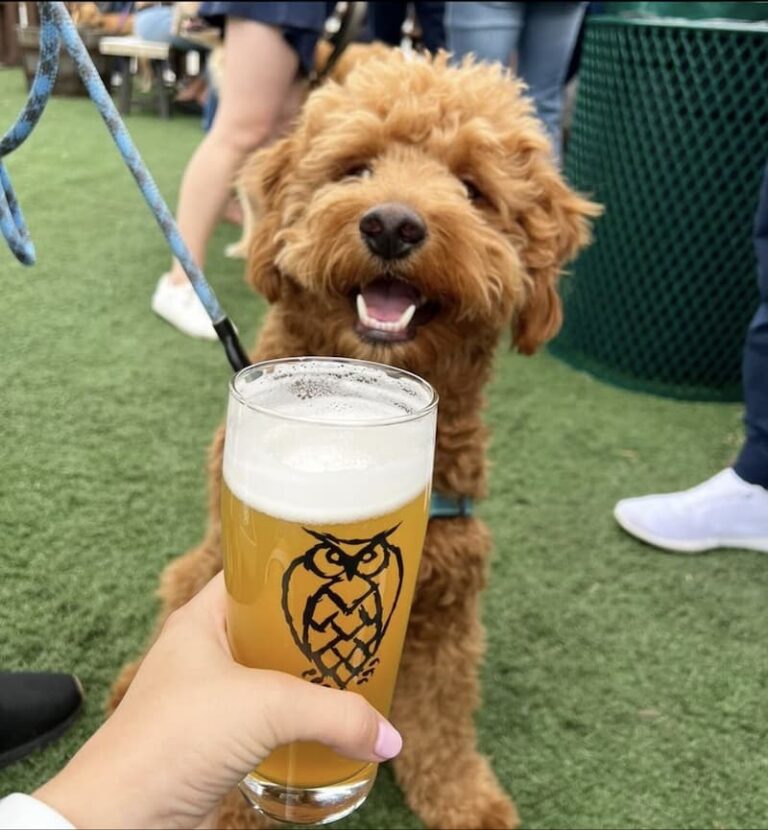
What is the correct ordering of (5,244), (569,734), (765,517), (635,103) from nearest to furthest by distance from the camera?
(5,244), (569,734), (765,517), (635,103)

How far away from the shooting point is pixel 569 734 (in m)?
1.45

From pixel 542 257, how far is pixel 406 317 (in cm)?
31

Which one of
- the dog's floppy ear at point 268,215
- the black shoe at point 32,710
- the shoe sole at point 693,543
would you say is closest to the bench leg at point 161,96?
the dog's floppy ear at point 268,215

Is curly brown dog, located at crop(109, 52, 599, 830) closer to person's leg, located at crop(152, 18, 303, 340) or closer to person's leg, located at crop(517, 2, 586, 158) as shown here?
person's leg, located at crop(152, 18, 303, 340)

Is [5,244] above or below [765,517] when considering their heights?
above

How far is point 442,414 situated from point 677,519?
96 cm

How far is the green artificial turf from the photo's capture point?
1015 millimetres

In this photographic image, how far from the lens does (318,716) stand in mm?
616

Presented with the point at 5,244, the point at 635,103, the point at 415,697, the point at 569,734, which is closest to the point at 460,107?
the point at 5,244

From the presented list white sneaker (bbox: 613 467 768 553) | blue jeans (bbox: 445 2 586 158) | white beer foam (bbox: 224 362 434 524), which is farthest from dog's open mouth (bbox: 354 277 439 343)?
blue jeans (bbox: 445 2 586 158)

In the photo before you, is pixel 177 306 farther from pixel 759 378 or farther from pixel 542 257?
pixel 759 378

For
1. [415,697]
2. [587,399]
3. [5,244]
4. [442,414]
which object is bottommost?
[587,399]

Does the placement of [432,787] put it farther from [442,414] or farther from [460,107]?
[460,107]

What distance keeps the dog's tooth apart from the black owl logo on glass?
644mm
